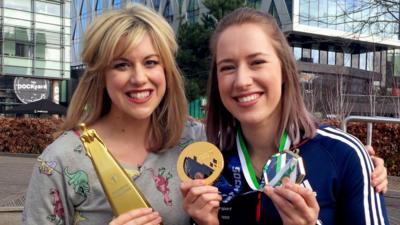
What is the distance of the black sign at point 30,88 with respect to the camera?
132 ft

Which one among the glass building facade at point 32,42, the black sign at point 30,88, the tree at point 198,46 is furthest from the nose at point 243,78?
the black sign at point 30,88

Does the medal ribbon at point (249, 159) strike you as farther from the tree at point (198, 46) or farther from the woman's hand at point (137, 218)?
the tree at point (198, 46)

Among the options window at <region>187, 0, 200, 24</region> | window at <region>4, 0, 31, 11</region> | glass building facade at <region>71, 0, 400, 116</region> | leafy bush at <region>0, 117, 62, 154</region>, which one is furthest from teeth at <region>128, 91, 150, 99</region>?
window at <region>4, 0, 31, 11</region>

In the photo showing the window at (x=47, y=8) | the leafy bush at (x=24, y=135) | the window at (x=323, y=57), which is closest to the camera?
the leafy bush at (x=24, y=135)

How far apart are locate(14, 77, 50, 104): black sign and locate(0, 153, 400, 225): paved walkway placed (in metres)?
26.0

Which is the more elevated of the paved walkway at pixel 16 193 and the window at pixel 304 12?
the window at pixel 304 12

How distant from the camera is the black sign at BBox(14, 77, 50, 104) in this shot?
4016 centimetres

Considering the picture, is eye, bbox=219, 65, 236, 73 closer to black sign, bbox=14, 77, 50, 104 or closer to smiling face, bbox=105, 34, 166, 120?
smiling face, bbox=105, 34, 166, 120

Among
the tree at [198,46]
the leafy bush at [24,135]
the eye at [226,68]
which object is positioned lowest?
the leafy bush at [24,135]

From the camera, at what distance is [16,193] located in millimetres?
9797

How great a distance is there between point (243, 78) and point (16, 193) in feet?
29.6

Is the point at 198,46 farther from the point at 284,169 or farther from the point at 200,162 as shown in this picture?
the point at 284,169

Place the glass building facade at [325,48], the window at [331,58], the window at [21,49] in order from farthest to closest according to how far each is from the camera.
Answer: the window at [331,58] < the window at [21,49] < the glass building facade at [325,48]

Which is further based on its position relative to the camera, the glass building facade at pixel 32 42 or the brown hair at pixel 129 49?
the glass building facade at pixel 32 42
